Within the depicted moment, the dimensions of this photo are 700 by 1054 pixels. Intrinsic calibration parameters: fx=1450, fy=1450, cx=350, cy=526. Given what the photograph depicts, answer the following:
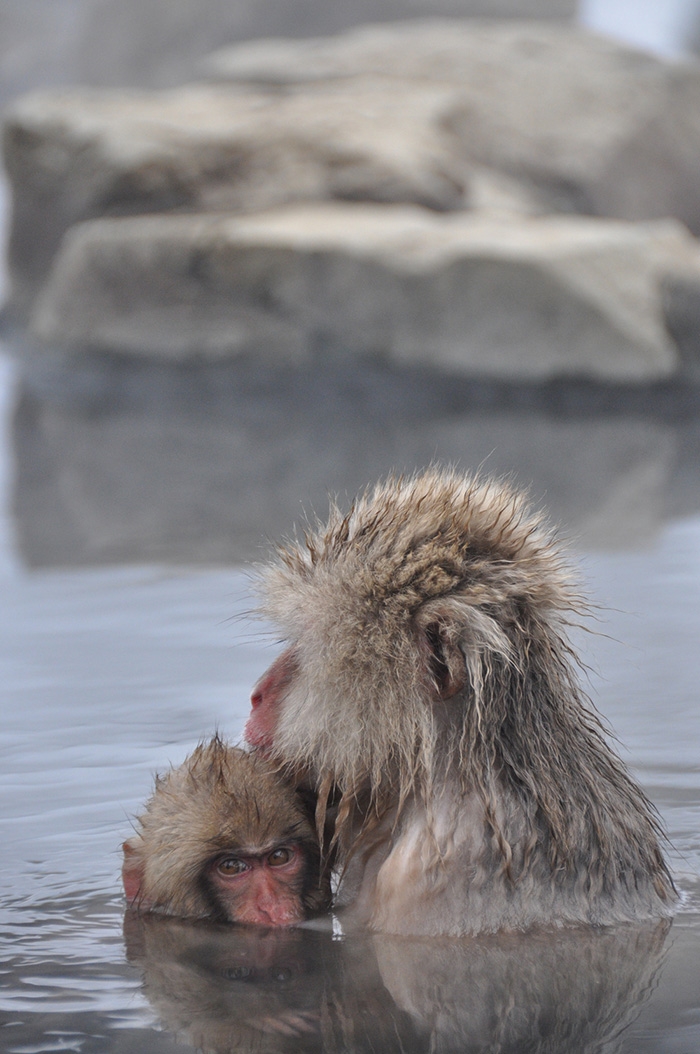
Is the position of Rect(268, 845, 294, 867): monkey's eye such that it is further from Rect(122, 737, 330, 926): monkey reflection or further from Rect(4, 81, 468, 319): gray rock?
Rect(4, 81, 468, 319): gray rock

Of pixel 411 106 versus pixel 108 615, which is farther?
pixel 411 106

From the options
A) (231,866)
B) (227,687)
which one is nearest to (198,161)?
(227,687)

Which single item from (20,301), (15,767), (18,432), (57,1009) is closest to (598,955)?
(57,1009)

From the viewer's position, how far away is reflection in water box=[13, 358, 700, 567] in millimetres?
5207

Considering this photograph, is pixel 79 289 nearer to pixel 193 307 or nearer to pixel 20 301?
pixel 193 307

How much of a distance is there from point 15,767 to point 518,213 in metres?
6.42

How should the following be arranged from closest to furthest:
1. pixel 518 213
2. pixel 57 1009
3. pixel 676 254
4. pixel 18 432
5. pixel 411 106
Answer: pixel 57 1009
pixel 18 432
pixel 676 254
pixel 518 213
pixel 411 106

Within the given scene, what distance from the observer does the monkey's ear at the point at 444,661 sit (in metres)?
2.05

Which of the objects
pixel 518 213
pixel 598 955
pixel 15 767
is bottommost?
pixel 598 955

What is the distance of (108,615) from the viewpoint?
422cm

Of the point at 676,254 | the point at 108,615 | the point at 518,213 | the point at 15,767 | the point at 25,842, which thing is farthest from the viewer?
the point at 518,213

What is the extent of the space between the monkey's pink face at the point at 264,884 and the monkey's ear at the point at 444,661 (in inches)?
15.4

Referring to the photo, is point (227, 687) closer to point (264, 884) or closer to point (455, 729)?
point (264, 884)

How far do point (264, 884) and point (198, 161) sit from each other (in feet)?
22.3
